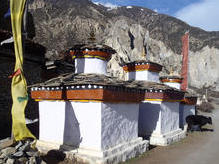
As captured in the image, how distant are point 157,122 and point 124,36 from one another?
52373 millimetres

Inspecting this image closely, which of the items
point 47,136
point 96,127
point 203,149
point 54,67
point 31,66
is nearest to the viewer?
point 96,127

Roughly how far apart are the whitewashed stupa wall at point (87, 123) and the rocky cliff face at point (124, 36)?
36.1m

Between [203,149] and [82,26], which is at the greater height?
[82,26]

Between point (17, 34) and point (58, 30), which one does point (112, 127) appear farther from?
point (58, 30)

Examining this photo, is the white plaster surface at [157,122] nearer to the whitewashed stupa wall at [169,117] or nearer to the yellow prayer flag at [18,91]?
the whitewashed stupa wall at [169,117]

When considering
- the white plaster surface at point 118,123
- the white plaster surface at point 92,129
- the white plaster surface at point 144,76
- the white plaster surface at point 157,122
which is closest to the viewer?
the white plaster surface at point 92,129

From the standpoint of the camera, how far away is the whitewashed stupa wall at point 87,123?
700 cm

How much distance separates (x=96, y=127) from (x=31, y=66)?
896cm

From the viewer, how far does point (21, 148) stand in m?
5.97

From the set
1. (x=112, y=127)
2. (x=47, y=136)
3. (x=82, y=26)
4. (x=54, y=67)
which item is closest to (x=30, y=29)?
(x=54, y=67)

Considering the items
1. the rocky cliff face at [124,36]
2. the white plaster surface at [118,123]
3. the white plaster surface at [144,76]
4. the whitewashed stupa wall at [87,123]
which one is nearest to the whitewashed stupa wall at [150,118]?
the white plaster surface at [144,76]

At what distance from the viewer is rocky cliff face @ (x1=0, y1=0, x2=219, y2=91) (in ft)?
182

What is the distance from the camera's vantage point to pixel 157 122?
36.2 feet

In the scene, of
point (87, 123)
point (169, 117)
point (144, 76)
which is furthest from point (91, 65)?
point (169, 117)
